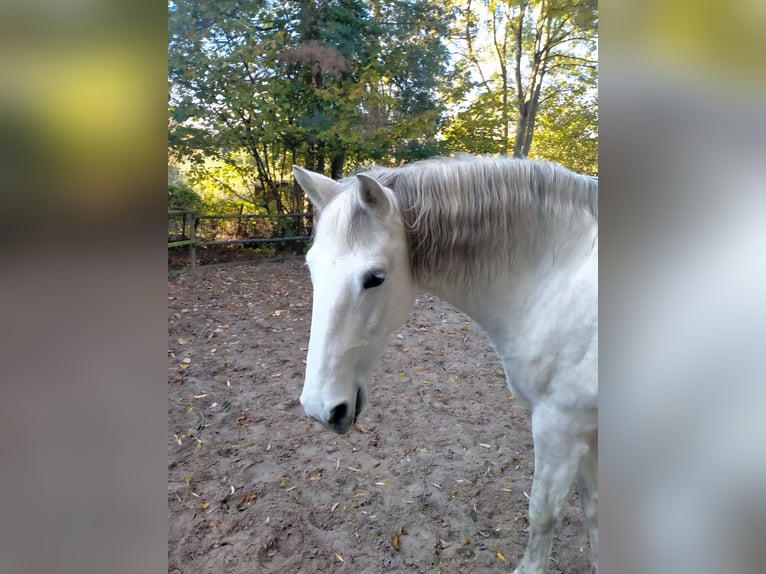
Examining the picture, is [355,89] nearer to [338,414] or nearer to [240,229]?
[240,229]

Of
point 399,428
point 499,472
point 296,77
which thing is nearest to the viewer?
point 296,77

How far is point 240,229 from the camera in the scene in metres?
1.38

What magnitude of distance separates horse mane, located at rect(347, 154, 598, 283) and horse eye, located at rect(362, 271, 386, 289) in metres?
0.09

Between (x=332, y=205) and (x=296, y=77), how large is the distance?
700 mm

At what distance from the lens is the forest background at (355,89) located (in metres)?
0.81
